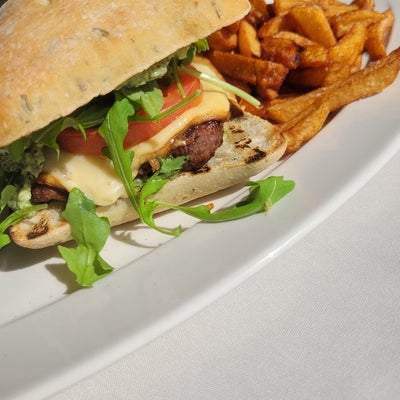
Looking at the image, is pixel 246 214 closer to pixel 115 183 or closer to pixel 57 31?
pixel 115 183

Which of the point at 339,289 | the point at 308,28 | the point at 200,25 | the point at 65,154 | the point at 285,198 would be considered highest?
the point at 200,25

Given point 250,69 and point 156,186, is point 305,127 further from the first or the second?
point 156,186

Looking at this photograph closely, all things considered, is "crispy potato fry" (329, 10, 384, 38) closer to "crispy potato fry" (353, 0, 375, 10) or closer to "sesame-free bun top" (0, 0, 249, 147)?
"crispy potato fry" (353, 0, 375, 10)

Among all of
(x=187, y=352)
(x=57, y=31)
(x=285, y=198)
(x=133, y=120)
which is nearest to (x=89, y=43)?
(x=57, y=31)

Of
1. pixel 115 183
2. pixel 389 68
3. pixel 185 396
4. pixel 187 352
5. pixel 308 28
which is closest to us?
pixel 185 396

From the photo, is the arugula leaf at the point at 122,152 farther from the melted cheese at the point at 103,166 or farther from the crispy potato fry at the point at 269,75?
the crispy potato fry at the point at 269,75
